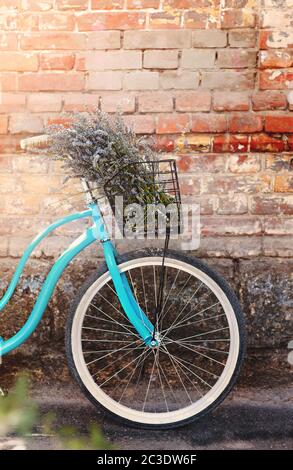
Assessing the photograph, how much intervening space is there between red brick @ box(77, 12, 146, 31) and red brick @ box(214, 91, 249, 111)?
0.54 m

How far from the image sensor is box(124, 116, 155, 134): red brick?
3375 mm

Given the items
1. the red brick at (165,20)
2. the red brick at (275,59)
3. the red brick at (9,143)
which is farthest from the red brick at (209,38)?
the red brick at (9,143)

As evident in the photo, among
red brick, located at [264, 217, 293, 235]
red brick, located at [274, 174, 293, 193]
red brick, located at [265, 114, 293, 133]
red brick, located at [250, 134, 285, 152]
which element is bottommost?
red brick, located at [264, 217, 293, 235]

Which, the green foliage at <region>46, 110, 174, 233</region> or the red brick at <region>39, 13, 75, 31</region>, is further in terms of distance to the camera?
the red brick at <region>39, 13, 75, 31</region>

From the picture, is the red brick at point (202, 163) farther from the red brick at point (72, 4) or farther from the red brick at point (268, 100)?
the red brick at point (72, 4)

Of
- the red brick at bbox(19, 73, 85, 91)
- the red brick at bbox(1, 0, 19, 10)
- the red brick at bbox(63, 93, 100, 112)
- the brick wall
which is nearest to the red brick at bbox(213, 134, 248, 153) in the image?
the brick wall

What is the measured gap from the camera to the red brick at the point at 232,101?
11.0 feet

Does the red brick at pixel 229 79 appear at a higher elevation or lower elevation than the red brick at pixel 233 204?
higher

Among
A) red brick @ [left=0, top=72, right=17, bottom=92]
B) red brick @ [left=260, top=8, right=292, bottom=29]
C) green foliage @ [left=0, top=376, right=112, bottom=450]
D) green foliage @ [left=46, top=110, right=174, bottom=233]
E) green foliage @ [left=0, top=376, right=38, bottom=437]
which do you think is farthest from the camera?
A: red brick @ [left=0, top=72, right=17, bottom=92]

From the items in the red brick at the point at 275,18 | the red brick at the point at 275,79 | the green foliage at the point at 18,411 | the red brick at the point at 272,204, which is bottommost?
the green foliage at the point at 18,411

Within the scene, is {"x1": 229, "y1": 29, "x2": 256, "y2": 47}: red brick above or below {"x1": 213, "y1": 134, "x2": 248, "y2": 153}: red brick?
above

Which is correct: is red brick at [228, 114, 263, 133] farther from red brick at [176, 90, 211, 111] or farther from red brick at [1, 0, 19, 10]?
red brick at [1, 0, 19, 10]

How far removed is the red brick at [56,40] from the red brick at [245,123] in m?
0.87

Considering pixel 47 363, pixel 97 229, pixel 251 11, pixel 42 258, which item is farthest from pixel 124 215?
pixel 251 11
